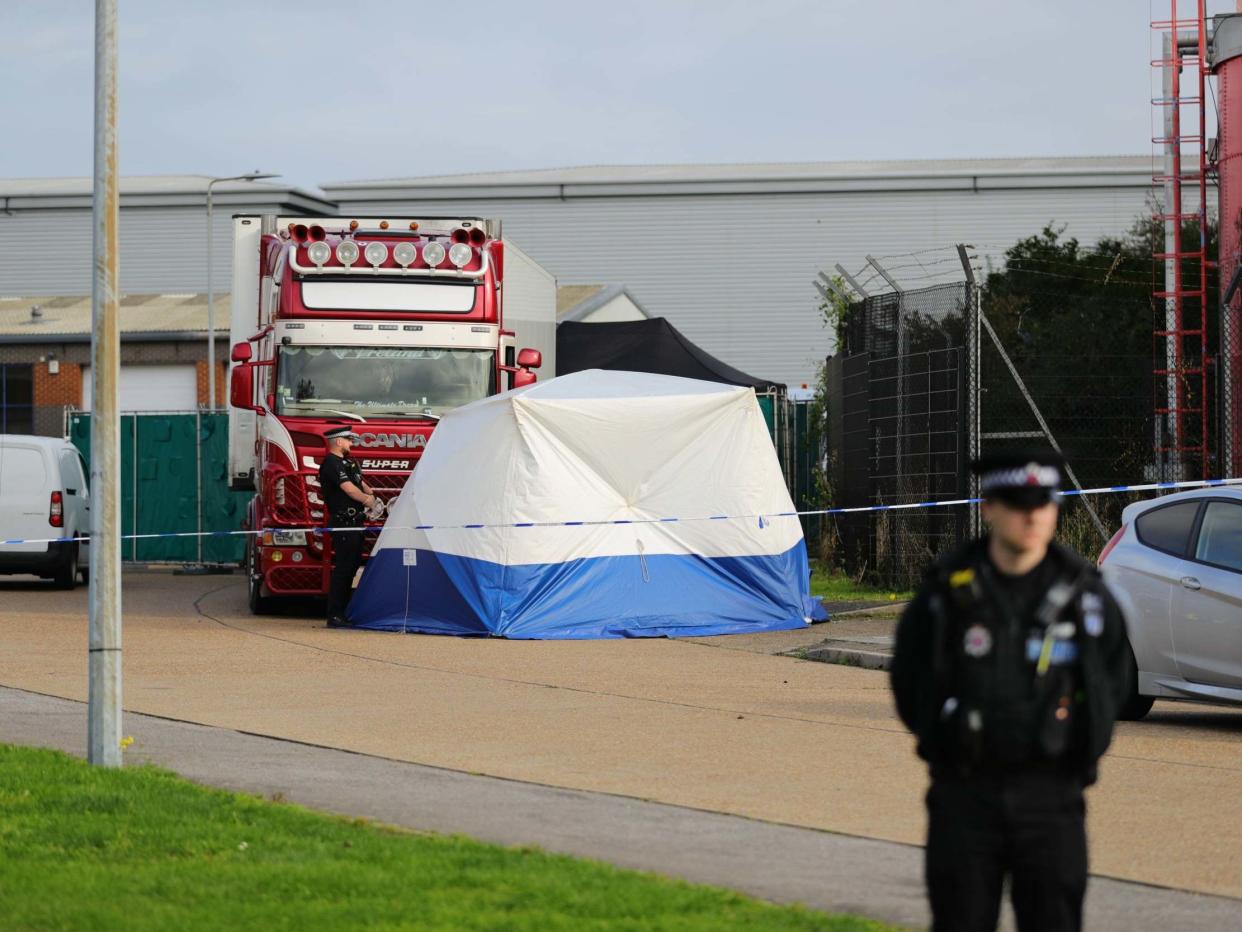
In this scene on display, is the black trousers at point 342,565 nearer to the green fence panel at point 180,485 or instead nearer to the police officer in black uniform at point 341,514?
the police officer in black uniform at point 341,514

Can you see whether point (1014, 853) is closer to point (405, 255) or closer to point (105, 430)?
point (105, 430)

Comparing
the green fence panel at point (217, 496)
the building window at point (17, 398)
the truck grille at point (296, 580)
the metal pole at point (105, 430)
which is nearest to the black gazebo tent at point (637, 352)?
the green fence panel at point (217, 496)

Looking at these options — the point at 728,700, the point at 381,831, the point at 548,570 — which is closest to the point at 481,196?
the point at 548,570

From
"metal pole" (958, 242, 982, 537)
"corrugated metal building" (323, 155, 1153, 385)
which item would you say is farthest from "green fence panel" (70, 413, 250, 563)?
"corrugated metal building" (323, 155, 1153, 385)

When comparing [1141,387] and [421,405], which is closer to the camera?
[421,405]

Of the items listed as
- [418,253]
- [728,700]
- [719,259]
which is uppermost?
[719,259]

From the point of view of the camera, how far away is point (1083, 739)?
4.57 meters

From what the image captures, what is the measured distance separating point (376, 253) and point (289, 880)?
1416 cm

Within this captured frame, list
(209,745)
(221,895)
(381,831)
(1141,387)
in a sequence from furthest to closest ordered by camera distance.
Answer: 1. (1141,387)
2. (209,745)
3. (381,831)
4. (221,895)

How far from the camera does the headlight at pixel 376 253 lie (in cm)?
2038

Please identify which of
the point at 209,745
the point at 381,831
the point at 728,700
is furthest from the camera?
the point at 728,700

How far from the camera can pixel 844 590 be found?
23.8 m

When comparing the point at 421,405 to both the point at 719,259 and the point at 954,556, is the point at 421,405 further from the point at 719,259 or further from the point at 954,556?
the point at 719,259

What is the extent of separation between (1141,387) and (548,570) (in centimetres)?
899
